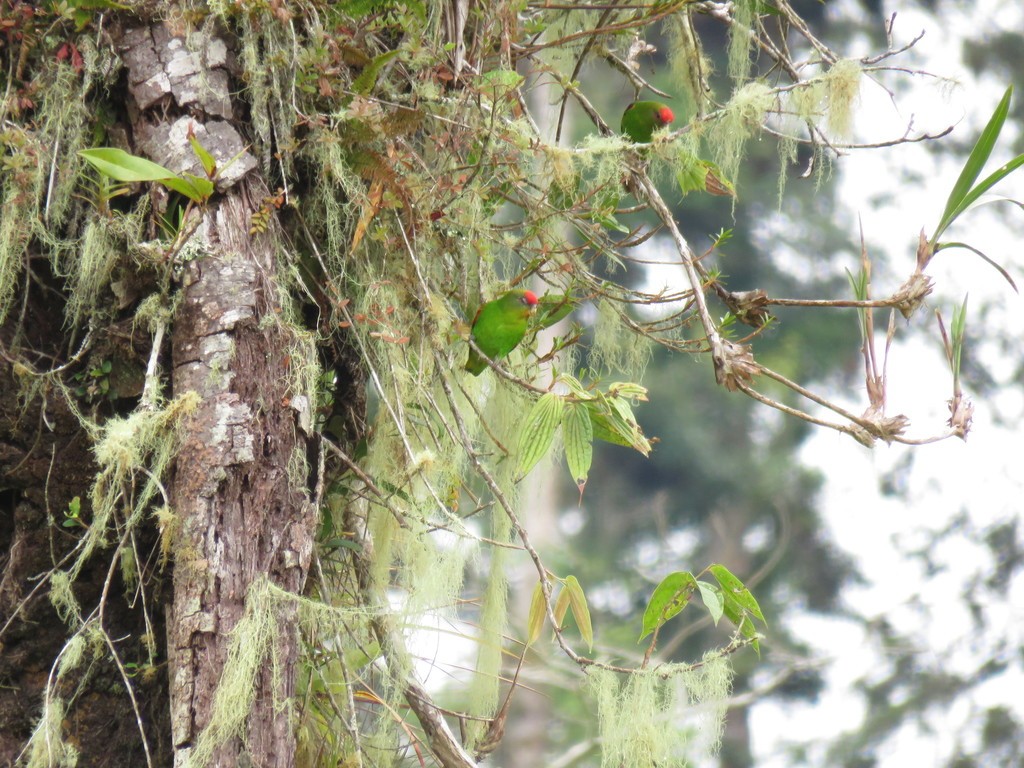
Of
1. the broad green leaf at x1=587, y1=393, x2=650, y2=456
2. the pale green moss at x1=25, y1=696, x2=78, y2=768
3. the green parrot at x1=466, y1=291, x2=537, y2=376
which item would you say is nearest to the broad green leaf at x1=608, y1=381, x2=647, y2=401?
the broad green leaf at x1=587, y1=393, x2=650, y2=456

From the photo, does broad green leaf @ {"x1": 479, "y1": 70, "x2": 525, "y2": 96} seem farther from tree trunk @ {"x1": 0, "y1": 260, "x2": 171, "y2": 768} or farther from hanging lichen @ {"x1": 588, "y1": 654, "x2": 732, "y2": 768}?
hanging lichen @ {"x1": 588, "y1": 654, "x2": 732, "y2": 768}

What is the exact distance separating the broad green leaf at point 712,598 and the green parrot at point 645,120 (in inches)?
27.0

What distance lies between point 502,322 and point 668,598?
42 centimetres

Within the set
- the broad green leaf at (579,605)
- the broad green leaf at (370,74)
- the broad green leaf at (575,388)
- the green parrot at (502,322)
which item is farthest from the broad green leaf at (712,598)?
the broad green leaf at (370,74)

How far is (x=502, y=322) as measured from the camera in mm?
1455

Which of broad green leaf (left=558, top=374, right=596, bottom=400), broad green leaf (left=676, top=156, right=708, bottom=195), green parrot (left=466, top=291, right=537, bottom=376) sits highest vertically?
broad green leaf (left=676, top=156, right=708, bottom=195)

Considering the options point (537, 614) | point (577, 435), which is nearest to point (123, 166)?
point (577, 435)

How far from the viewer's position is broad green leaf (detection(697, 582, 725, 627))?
51.6 inches

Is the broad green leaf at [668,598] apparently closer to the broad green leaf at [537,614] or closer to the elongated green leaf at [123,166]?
the broad green leaf at [537,614]

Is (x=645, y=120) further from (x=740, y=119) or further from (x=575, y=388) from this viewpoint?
(x=575, y=388)

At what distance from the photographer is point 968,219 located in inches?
360

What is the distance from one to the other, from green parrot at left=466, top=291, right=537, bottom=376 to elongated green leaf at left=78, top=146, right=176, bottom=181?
475mm

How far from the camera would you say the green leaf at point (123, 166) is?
1141 millimetres

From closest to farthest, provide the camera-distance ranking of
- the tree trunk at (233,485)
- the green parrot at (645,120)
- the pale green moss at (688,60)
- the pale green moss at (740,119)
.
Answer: the tree trunk at (233,485) < the pale green moss at (740,119) < the green parrot at (645,120) < the pale green moss at (688,60)
